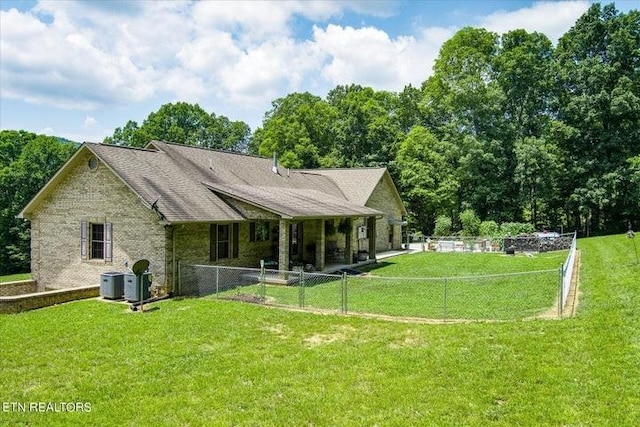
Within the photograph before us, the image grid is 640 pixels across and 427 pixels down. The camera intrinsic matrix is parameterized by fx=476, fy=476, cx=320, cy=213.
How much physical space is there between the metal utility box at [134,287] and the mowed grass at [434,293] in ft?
7.41

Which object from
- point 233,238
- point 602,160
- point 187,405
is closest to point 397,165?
point 602,160

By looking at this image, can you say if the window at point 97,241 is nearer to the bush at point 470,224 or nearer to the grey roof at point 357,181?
the grey roof at point 357,181

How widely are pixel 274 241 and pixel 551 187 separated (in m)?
27.7

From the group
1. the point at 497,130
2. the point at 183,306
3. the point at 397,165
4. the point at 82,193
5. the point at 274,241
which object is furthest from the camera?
the point at 397,165

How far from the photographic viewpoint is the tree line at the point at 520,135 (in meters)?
38.0

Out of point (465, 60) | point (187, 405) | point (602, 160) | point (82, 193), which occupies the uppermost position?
point (465, 60)

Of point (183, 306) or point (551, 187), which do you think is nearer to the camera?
point (183, 306)

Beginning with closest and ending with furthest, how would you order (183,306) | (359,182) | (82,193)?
(183,306)
(82,193)
(359,182)

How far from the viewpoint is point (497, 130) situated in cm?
4106

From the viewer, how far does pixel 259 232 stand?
69.4 feet

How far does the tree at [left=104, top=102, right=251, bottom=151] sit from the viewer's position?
60531 mm

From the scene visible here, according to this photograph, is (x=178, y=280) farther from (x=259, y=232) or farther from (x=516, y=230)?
(x=516, y=230)

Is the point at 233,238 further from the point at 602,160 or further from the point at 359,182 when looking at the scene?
the point at 602,160

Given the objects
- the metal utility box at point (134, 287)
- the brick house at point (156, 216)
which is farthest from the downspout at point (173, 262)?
the metal utility box at point (134, 287)
